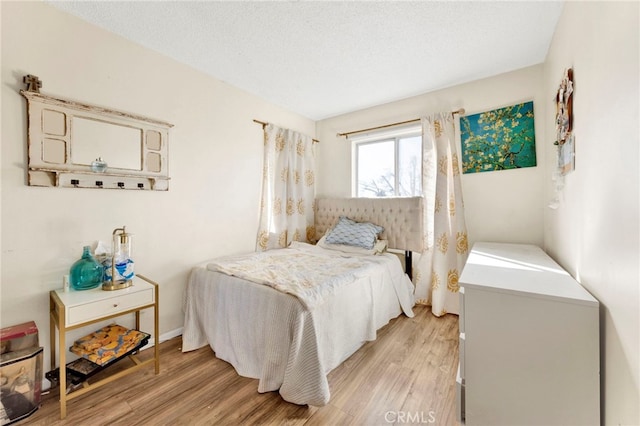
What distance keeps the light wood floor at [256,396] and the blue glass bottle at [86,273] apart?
667 millimetres

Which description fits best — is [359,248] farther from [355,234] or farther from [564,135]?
[564,135]

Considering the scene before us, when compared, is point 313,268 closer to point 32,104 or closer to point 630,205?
point 630,205

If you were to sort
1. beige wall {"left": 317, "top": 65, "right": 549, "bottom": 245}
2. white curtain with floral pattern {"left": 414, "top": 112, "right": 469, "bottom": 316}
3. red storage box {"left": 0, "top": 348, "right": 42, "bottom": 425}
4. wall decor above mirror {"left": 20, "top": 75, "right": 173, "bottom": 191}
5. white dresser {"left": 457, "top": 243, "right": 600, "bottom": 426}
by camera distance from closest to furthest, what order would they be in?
white dresser {"left": 457, "top": 243, "right": 600, "bottom": 426}, red storage box {"left": 0, "top": 348, "right": 42, "bottom": 425}, wall decor above mirror {"left": 20, "top": 75, "right": 173, "bottom": 191}, beige wall {"left": 317, "top": 65, "right": 549, "bottom": 245}, white curtain with floral pattern {"left": 414, "top": 112, "right": 469, "bottom": 316}

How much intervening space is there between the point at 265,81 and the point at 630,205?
2.77 metres

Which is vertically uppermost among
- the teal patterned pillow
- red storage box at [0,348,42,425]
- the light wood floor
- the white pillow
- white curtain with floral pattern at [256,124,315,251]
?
white curtain with floral pattern at [256,124,315,251]

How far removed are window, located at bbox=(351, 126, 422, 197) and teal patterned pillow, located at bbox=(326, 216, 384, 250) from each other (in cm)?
59

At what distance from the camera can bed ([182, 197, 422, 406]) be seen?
1482 millimetres

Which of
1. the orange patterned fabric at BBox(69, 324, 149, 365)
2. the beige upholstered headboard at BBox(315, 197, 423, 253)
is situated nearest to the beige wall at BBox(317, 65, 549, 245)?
the beige upholstered headboard at BBox(315, 197, 423, 253)

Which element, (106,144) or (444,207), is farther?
(444,207)

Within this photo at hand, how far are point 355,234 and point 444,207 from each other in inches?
39.6

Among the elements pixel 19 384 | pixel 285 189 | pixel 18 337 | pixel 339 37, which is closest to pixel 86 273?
pixel 18 337

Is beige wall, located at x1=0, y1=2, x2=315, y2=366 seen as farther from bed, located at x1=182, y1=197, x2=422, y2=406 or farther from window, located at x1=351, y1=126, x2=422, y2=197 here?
window, located at x1=351, y1=126, x2=422, y2=197

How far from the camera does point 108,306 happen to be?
156cm

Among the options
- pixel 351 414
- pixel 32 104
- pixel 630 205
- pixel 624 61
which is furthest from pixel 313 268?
pixel 32 104
